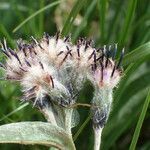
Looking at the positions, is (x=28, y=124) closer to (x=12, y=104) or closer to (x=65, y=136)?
(x=65, y=136)

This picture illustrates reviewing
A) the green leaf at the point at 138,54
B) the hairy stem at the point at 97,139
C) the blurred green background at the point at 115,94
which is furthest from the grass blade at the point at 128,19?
the hairy stem at the point at 97,139

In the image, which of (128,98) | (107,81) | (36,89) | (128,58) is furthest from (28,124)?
(128,98)

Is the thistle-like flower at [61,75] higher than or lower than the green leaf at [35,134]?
higher

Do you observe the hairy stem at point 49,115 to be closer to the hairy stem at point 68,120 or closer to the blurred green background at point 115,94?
the hairy stem at point 68,120

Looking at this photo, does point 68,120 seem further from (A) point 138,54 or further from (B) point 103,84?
(A) point 138,54

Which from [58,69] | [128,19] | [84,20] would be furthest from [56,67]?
[84,20]
